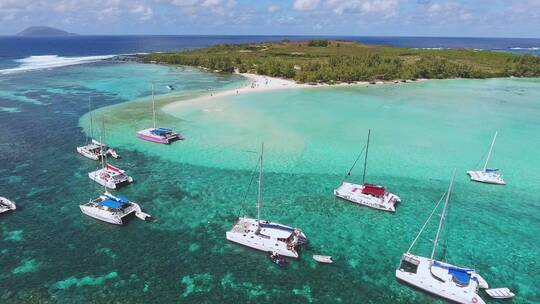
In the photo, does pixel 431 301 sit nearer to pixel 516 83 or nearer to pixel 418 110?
pixel 418 110

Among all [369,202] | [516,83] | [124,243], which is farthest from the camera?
[516,83]

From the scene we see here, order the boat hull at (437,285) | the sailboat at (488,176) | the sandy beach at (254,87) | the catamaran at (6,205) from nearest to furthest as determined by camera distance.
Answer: the boat hull at (437,285), the catamaran at (6,205), the sailboat at (488,176), the sandy beach at (254,87)

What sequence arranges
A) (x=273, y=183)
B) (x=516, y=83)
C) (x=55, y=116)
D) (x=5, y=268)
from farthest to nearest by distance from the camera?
(x=516, y=83) < (x=55, y=116) < (x=273, y=183) < (x=5, y=268)

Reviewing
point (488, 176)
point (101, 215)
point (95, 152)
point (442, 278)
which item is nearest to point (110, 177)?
point (101, 215)

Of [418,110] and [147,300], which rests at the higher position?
[418,110]

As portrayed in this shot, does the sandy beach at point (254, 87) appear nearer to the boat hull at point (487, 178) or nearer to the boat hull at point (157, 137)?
the boat hull at point (157, 137)

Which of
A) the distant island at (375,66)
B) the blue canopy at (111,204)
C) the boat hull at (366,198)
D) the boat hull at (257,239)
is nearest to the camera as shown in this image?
the boat hull at (257,239)

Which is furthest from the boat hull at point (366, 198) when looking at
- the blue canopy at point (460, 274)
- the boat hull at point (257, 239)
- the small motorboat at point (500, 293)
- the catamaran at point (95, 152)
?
Answer: the catamaran at point (95, 152)

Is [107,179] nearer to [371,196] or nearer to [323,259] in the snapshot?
[323,259]

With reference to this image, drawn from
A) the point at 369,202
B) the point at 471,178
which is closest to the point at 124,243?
the point at 369,202
